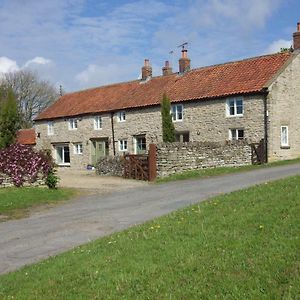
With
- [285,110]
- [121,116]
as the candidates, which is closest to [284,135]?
[285,110]

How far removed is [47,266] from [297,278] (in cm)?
405

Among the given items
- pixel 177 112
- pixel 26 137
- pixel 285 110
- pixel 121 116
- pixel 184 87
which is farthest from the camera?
pixel 26 137

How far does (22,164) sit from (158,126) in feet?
56.9

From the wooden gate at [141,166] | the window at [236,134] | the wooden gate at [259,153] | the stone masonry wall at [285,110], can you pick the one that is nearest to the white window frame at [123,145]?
the window at [236,134]

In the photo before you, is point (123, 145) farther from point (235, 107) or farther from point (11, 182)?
point (11, 182)

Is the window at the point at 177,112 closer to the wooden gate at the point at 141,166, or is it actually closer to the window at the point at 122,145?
the window at the point at 122,145

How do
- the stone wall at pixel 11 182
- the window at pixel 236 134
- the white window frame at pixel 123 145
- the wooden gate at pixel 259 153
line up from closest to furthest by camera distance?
the stone wall at pixel 11 182, the wooden gate at pixel 259 153, the window at pixel 236 134, the white window frame at pixel 123 145

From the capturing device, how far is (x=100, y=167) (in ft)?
95.1

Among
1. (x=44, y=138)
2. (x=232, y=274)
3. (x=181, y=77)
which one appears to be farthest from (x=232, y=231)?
(x=44, y=138)

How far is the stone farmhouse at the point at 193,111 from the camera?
30.6 metres

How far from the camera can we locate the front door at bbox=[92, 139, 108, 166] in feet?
135

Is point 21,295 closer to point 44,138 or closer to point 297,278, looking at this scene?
point 297,278

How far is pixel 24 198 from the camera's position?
1684 cm

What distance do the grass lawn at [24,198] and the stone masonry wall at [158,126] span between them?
15.4 m
